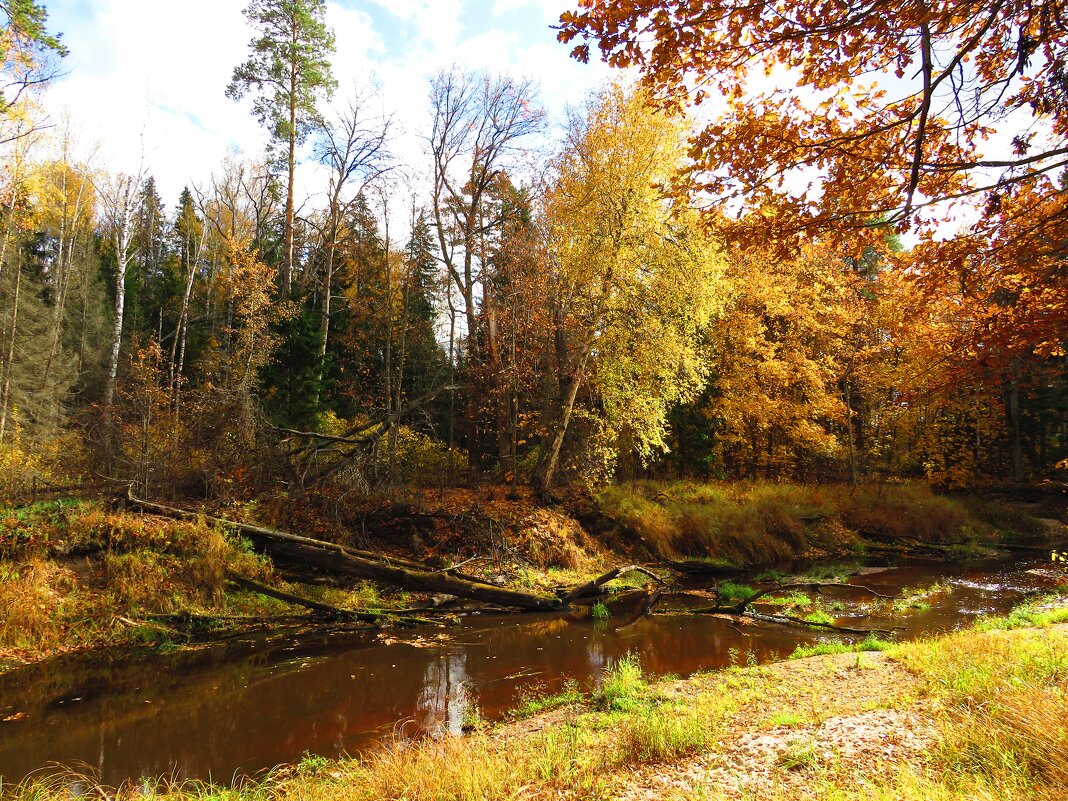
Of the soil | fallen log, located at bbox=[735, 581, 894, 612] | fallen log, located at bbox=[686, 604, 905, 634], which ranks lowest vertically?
fallen log, located at bbox=[735, 581, 894, 612]

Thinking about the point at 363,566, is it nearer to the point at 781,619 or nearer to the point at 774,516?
the point at 781,619

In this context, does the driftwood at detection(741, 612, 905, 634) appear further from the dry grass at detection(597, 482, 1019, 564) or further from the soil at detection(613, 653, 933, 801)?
the dry grass at detection(597, 482, 1019, 564)

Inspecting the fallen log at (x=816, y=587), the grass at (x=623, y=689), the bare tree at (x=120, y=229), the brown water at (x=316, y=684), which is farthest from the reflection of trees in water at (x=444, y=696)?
the bare tree at (x=120, y=229)

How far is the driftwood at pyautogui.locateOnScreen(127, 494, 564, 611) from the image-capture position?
10.6 meters

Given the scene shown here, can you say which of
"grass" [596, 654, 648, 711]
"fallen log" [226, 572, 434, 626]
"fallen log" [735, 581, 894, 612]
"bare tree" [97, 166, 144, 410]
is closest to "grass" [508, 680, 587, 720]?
"grass" [596, 654, 648, 711]

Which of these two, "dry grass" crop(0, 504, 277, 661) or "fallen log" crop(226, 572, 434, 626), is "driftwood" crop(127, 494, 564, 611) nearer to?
"dry grass" crop(0, 504, 277, 661)

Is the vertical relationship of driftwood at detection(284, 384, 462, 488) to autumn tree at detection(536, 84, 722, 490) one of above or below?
below

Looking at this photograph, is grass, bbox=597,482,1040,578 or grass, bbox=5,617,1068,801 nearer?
grass, bbox=5,617,1068,801

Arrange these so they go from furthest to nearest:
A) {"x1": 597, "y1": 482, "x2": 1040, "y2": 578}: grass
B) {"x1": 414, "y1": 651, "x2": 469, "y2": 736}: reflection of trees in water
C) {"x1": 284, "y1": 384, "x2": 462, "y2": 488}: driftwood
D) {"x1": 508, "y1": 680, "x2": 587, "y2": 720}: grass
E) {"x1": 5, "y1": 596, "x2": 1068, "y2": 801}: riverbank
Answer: {"x1": 597, "y1": 482, "x2": 1040, "y2": 578}: grass, {"x1": 284, "y1": 384, "x2": 462, "y2": 488}: driftwood, {"x1": 508, "y1": 680, "x2": 587, "y2": 720}: grass, {"x1": 414, "y1": 651, "x2": 469, "y2": 736}: reflection of trees in water, {"x1": 5, "y1": 596, "x2": 1068, "y2": 801}: riverbank

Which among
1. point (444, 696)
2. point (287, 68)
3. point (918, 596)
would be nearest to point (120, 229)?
point (287, 68)

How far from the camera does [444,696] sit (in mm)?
7203

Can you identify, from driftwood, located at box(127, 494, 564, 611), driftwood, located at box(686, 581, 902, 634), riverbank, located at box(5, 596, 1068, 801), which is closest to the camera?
riverbank, located at box(5, 596, 1068, 801)

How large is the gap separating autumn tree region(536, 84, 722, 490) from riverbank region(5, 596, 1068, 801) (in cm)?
956

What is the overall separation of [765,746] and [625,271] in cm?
1243
